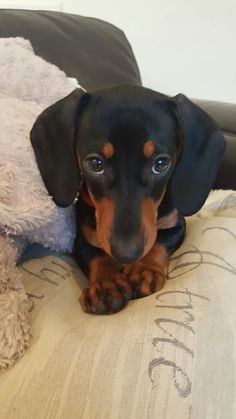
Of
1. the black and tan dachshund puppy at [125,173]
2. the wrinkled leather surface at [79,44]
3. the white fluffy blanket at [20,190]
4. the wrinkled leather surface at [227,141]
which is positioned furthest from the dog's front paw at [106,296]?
the wrinkled leather surface at [79,44]

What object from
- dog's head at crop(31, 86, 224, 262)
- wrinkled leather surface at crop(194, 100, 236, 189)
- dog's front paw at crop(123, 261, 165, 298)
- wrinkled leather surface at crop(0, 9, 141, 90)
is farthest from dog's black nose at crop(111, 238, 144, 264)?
wrinkled leather surface at crop(0, 9, 141, 90)

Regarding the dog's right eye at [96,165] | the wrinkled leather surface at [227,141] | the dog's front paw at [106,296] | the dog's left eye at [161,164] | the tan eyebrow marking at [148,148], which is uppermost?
the tan eyebrow marking at [148,148]

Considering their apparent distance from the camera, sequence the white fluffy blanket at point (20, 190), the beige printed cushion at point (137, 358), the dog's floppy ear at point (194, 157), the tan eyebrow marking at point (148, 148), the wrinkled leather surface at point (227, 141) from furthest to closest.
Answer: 1. the wrinkled leather surface at point (227, 141)
2. the dog's floppy ear at point (194, 157)
3. the tan eyebrow marking at point (148, 148)
4. the white fluffy blanket at point (20, 190)
5. the beige printed cushion at point (137, 358)

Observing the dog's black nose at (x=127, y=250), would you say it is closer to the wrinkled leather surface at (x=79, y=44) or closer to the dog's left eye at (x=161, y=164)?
the dog's left eye at (x=161, y=164)

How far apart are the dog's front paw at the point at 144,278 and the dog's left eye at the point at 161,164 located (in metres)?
0.19

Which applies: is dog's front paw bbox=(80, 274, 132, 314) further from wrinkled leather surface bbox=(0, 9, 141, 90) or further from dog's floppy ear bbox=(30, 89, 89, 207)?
wrinkled leather surface bbox=(0, 9, 141, 90)

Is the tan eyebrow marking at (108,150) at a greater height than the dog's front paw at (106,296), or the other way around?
the tan eyebrow marking at (108,150)

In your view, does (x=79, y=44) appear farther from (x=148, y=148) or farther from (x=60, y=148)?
(x=148, y=148)

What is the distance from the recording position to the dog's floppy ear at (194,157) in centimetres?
113

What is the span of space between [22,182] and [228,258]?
0.43 metres

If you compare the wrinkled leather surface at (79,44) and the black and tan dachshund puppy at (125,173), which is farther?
the wrinkled leather surface at (79,44)

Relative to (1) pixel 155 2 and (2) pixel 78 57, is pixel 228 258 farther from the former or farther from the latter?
(1) pixel 155 2

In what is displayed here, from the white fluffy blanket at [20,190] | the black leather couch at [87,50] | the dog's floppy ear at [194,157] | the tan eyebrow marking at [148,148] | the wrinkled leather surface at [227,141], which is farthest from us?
the black leather couch at [87,50]

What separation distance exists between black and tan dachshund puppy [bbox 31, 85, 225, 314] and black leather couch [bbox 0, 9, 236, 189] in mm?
447
